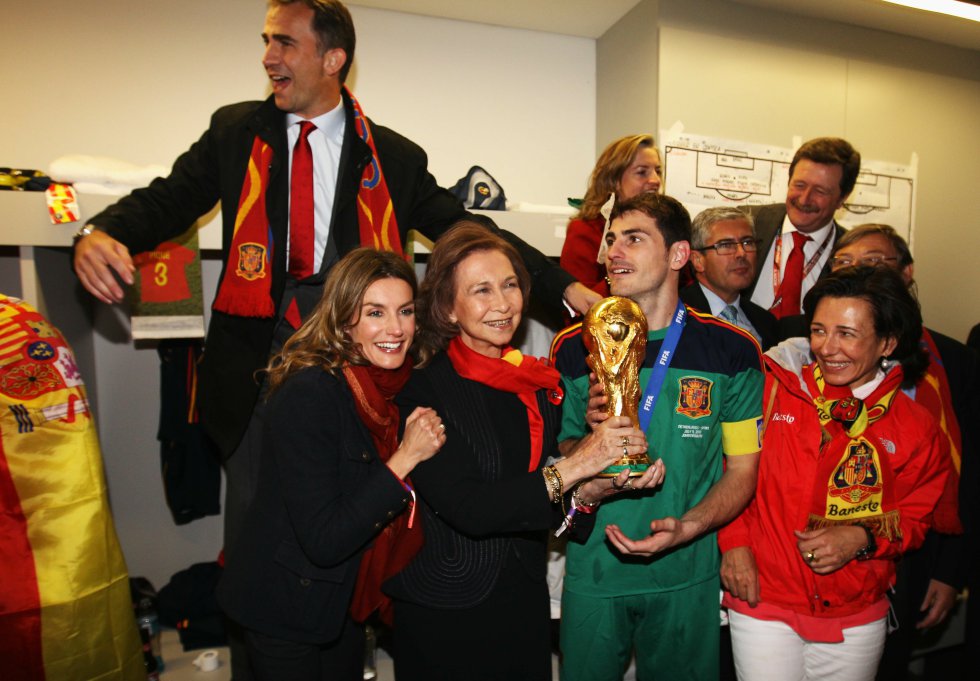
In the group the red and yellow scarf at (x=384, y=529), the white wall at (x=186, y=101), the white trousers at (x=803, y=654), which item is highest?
the white wall at (x=186, y=101)

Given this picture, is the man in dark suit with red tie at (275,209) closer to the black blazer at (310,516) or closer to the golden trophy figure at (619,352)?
the golden trophy figure at (619,352)

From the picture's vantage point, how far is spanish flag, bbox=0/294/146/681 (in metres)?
1.77

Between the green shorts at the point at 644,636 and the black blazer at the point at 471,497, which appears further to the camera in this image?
the green shorts at the point at 644,636

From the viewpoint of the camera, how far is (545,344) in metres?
3.25

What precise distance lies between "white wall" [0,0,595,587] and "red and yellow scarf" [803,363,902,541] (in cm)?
234

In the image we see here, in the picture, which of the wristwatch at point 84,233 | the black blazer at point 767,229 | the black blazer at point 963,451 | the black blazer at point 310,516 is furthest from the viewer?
the black blazer at point 767,229

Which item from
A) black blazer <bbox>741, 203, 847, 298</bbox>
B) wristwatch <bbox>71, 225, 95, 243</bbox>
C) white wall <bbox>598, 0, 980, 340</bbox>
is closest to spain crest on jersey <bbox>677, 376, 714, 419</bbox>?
black blazer <bbox>741, 203, 847, 298</bbox>

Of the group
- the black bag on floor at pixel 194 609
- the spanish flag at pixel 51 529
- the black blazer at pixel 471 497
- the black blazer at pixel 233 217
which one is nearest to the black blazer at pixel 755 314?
the black blazer at pixel 233 217

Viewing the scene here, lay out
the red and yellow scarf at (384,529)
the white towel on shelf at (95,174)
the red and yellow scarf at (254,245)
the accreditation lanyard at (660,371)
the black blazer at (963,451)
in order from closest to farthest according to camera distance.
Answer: the red and yellow scarf at (384,529)
the accreditation lanyard at (660,371)
the red and yellow scarf at (254,245)
the black blazer at (963,451)
the white towel on shelf at (95,174)

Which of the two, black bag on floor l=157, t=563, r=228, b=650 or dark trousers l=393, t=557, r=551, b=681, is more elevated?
dark trousers l=393, t=557, r=551, b=681

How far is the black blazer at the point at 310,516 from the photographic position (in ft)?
4.57

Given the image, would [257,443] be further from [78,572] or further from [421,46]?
[421,46]

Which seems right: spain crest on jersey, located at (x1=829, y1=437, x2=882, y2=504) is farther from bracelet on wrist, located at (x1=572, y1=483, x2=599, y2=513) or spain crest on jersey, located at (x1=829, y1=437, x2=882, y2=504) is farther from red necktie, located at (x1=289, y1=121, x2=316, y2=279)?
red necktie, located at (x1=289, y1=121, x2=316, y2=279)

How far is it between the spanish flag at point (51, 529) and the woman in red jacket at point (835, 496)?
5.81ft
